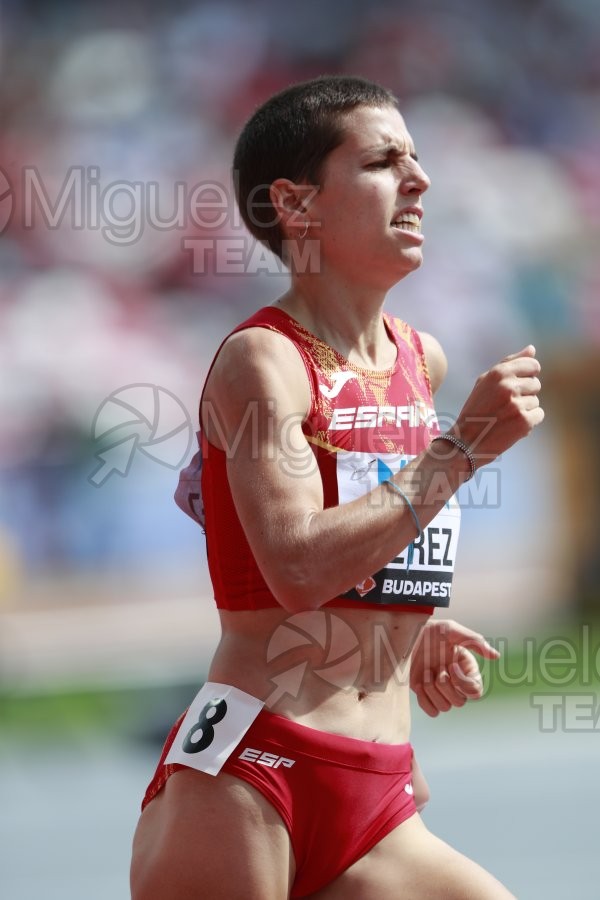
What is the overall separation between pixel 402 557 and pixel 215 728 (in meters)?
0.38

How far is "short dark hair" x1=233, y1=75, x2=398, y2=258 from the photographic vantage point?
6.61 ft

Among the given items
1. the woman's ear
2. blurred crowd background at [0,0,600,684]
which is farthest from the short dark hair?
blurred crowd background at [0,0,600,684]

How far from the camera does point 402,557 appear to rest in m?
1.91

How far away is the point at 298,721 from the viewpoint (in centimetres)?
185

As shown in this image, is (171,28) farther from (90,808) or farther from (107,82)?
(90,808)

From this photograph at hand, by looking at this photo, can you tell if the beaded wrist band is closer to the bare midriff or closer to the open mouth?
the bare midriff

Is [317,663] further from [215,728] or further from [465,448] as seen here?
[465,448]

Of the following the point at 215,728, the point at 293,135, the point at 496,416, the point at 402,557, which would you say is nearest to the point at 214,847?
the point at 215,728

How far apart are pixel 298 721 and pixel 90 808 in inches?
141

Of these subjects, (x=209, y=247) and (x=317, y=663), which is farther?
(x=209, y=247)

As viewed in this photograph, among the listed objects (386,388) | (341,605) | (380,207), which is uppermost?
(380,207)

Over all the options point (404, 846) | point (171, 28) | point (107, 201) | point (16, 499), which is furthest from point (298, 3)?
point (404, 846)

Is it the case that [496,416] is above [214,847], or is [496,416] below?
above

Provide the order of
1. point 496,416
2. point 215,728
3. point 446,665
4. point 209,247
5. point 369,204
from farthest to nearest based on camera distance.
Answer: point 209,247 < point 446,665 < point 369,204 < point 215,728 < point 496,416
